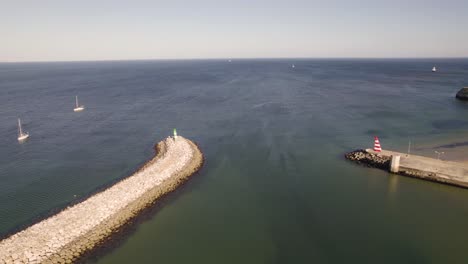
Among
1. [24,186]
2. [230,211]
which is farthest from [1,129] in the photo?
[230,211]

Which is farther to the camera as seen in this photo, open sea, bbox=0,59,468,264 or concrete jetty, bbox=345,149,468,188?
concrete jetty, bbox=345,149,468,188

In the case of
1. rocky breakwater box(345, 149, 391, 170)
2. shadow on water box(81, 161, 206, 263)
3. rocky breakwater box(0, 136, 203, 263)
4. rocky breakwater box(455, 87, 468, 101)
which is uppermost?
rocky breakwater box(455, 87, 468, 101)

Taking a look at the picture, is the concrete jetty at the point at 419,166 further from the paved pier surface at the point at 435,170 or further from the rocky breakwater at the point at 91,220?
the rocky breakwater at the point at 91,220

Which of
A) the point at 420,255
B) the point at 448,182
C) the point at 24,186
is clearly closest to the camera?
the point at 420,255

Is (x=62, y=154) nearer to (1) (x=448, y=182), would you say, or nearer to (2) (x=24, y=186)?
(2) (x=24, y=186)

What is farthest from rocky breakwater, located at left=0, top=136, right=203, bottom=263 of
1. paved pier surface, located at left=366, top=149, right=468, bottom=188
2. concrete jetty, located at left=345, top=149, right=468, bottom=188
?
paved pier surface, located at left=366, top=149, right=468, bottom=188

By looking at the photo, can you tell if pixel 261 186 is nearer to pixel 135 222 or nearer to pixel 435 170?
pixel 135 222

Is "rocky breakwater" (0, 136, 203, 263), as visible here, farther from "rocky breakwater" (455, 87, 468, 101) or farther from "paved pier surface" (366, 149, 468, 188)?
"rocky breakwater" (455, 87, 468, 101)
